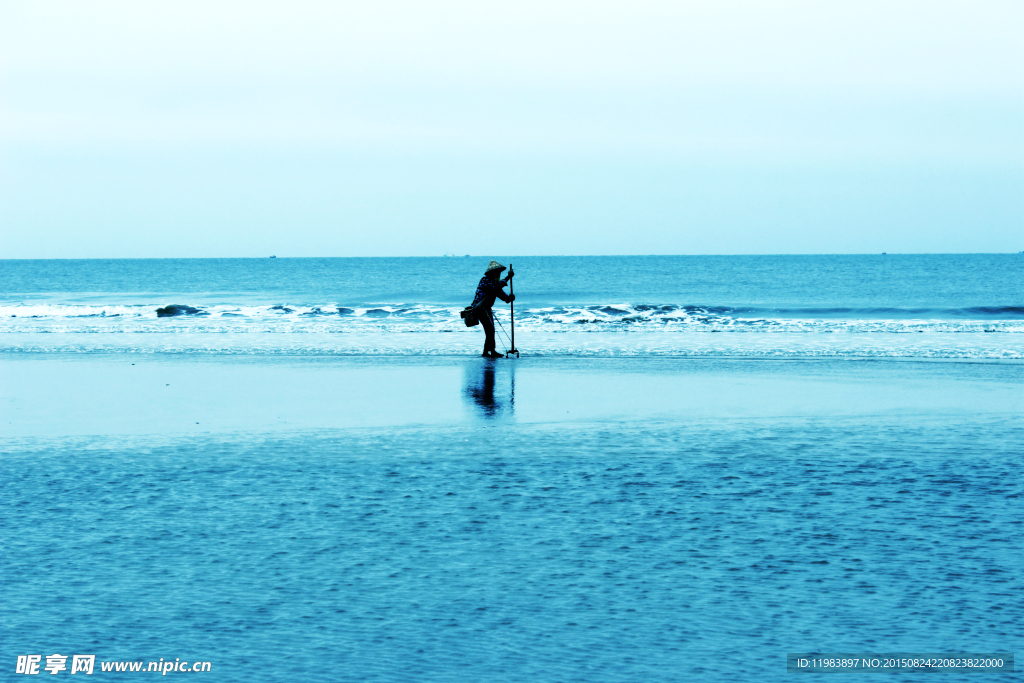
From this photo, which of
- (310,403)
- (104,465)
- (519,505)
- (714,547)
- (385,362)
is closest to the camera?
(714,547)

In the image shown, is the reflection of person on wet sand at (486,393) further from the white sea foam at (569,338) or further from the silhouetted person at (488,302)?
the white sea foam at (569,338)

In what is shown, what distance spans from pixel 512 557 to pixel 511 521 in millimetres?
679

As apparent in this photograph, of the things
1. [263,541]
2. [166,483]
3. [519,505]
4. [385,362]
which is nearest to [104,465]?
[166,483]

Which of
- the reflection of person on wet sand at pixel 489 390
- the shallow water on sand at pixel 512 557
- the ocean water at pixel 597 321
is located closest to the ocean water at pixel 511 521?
the shallow water on sand at pixel 512 557

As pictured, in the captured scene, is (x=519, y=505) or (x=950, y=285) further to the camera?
(x=950, y=285)

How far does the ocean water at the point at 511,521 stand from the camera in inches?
166

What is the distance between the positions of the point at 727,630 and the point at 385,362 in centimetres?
1212

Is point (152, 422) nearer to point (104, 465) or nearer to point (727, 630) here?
point (104, 465)

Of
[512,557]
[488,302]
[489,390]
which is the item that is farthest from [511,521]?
[488,302]

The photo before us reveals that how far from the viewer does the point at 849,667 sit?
13.1 feet

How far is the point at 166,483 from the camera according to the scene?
6.92 metres

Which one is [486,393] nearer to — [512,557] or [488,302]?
[488,302]

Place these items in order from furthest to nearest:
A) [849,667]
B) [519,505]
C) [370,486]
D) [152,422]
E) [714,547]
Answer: [152,422] → [370,486] → [519,505] → [714,547] → [849,667]

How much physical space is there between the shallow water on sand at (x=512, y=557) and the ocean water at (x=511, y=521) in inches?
0.8
